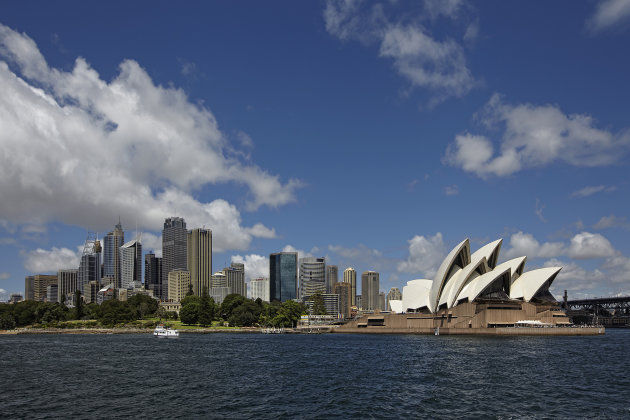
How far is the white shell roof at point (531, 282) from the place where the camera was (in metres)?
123

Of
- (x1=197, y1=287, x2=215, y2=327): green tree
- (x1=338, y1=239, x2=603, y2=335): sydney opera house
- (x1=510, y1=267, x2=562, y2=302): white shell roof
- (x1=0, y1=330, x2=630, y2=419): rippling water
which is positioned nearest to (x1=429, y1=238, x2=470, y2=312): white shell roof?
(x1=338, y1=239, x2=603, y2=335): sydney opera house

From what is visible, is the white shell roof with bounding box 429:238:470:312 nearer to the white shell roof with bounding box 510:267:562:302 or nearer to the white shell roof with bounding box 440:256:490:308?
the white shell roof with bounding box 440:256:490:308

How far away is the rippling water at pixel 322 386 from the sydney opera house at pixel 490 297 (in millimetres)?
44731

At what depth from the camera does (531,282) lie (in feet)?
407

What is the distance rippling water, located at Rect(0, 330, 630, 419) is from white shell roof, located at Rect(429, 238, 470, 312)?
48464 mm

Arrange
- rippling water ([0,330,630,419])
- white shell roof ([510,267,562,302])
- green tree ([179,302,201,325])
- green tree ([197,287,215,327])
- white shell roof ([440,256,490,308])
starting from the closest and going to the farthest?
rippling water ([0,330,630,419]), white shell roof ([440,256,490,308]), white shell roof ([510,267,562,302]), green tree ([197,287,215,327]), green tree ([179,302,201,325])

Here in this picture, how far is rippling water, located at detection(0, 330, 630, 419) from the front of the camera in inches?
1401

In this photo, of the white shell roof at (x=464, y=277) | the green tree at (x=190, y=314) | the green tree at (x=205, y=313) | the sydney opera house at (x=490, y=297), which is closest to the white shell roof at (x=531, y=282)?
the sydney opera house at (x=490, y=297)

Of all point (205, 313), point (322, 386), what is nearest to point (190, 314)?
point (205, 313)

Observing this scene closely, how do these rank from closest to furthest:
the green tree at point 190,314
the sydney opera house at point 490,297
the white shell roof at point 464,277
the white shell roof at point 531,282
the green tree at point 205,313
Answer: the sydney opera house at point 490,297
the white shell roof at point 464,277
the white shell roof at point 531,282
the green tree at point 205,313
the green tree at point 190,314

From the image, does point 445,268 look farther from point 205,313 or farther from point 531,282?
point 205,313

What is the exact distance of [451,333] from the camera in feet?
398

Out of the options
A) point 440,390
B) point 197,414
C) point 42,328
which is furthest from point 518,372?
point 42,328

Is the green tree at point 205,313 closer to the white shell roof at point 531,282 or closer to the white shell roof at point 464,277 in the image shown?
the white shell roof at point 464,277
